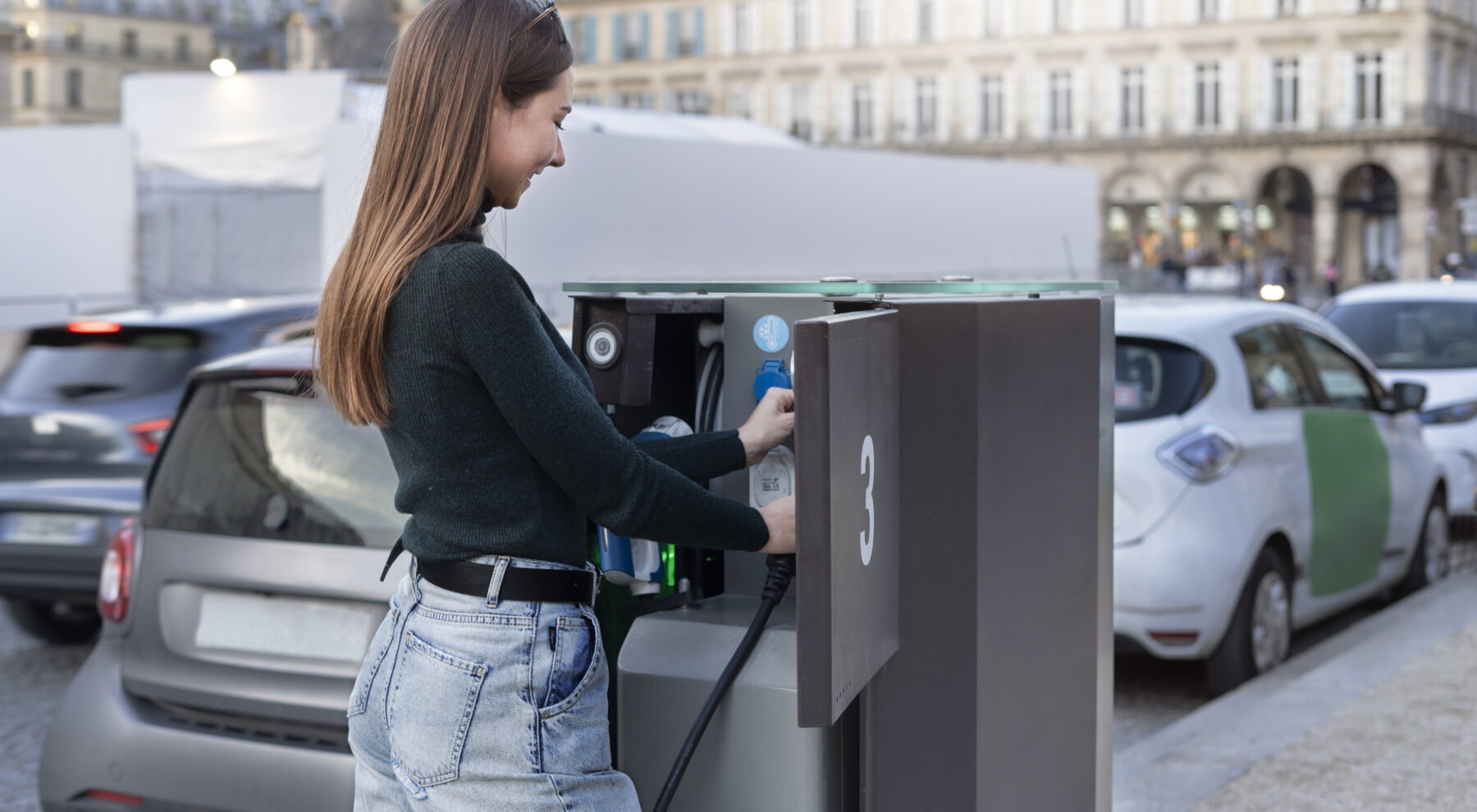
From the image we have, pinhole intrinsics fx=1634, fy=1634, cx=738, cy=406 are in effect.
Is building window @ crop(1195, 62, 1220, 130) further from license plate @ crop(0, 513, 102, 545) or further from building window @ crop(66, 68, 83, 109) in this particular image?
building window @ crop(66, 68, 83, 109)

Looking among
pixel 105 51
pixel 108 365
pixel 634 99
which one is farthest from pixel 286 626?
pixel 105 51

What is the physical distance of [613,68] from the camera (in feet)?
245

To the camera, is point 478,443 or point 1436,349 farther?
point 1436,349

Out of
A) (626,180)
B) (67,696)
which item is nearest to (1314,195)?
(626,180)

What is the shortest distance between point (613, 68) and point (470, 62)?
74475 millimetres

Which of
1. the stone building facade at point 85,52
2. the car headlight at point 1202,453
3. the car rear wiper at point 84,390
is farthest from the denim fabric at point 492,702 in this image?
the stone building facade at point 85,52

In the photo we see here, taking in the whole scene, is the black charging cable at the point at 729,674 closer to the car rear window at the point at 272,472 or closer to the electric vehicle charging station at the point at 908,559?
the electric vehicle charging station at the point at 908,559

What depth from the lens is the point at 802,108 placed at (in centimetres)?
6919

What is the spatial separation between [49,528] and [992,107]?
Answer: 61.3 metres

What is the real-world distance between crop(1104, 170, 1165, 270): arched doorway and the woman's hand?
6081 centimetres

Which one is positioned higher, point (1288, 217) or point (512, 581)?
point (1288, 217)

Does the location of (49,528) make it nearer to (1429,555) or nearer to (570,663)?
(570,663)

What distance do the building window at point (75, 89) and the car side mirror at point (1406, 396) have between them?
102 m

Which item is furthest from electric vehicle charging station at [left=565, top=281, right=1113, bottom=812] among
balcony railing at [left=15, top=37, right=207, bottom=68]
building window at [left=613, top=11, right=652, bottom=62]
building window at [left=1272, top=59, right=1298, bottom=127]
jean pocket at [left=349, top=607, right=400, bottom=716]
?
balcony railing at [left=15, top=37, right=207, bottom=68]
